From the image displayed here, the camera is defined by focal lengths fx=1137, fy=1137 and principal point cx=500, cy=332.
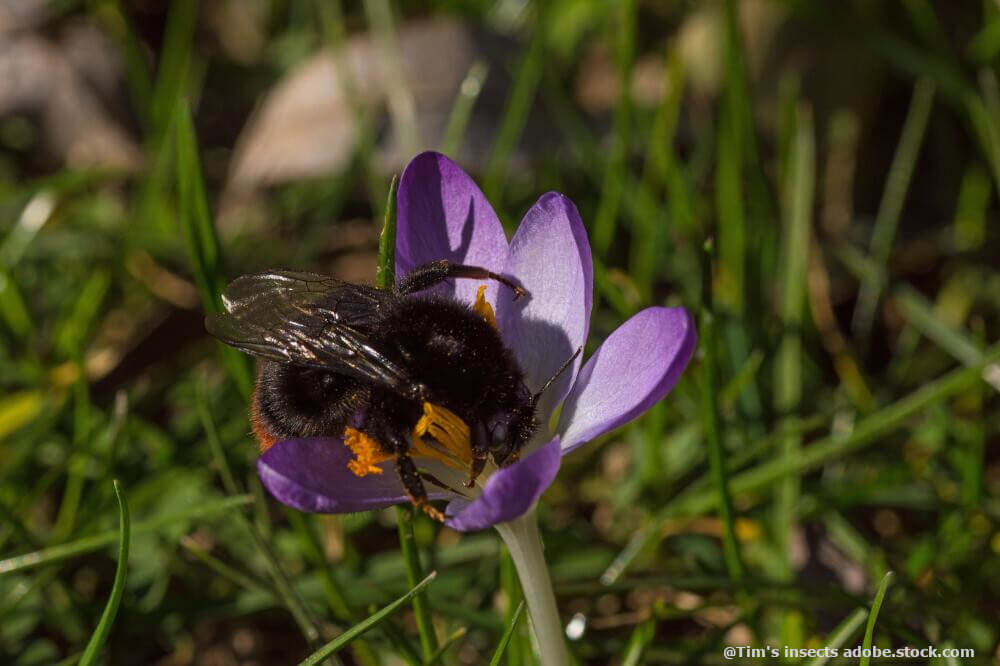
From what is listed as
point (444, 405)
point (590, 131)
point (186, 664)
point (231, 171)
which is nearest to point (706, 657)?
point (444, 405)

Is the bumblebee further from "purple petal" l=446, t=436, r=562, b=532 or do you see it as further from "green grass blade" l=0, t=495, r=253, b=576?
"green grass blade" l=0, t=495, r=253, b=576

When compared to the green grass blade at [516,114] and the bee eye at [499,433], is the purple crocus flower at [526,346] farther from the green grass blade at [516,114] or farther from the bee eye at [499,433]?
the green grass blade at [516,114]

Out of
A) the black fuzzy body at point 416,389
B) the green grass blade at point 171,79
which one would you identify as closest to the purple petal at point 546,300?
the black fuzzy body at point 416,389

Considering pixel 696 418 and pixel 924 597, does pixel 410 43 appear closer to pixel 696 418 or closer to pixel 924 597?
pixel 696 418

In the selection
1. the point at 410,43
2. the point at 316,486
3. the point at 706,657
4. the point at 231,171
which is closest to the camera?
the point at 316,486

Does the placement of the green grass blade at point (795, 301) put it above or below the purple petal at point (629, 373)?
below

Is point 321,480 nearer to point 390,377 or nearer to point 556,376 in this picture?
point 390,377

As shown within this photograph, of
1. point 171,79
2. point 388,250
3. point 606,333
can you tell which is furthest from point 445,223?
point 171,79
